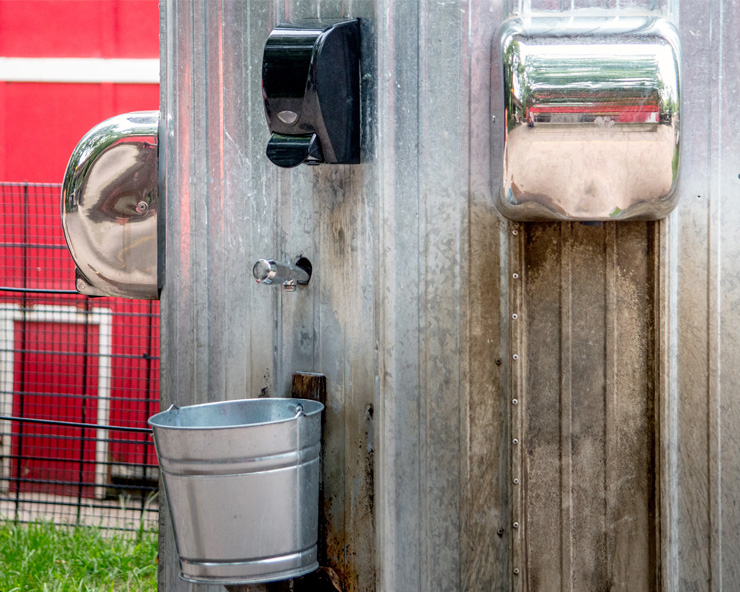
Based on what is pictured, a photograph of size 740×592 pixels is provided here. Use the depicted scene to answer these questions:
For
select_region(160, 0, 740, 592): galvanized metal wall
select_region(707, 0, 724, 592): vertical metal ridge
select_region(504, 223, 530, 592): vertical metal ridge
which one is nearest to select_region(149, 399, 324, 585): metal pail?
select_region(160, 0, 740, 592): galvanized metal wall

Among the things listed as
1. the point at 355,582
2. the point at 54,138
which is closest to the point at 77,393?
the point at 54,138

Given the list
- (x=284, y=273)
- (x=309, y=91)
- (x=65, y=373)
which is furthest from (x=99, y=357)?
(x=309, y=91)

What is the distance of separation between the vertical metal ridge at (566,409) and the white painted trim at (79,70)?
3745 millimetres

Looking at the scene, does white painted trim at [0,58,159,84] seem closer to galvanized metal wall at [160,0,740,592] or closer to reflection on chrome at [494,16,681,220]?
galvanized metal wall at [160,0,740,592]

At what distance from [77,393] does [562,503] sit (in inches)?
152

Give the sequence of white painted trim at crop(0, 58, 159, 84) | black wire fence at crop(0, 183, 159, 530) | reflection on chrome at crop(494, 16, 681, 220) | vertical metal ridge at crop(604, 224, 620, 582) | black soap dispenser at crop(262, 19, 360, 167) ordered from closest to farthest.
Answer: reflection on chrome at crop(494, 16, 681, 220)
black soap dispenser at crop(262, 19, 360, 167)
vertical metal ridge at crop(604, 224, 620, 582)
black wire fence at crop(0, 183, 159, 530)
white painted trim at crop(0, 58, 159, 84)

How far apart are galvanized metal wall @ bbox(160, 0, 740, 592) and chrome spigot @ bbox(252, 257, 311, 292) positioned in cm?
13

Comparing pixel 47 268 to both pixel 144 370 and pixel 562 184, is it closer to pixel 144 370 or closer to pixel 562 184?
pixel 144 370

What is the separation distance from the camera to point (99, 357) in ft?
15.6

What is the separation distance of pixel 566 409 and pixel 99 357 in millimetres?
3513

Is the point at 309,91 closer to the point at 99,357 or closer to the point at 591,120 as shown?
the point at 591,120

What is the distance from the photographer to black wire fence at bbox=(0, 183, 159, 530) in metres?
4.78

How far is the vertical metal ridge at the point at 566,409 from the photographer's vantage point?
76.4 inches

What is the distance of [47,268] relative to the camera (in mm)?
4953
